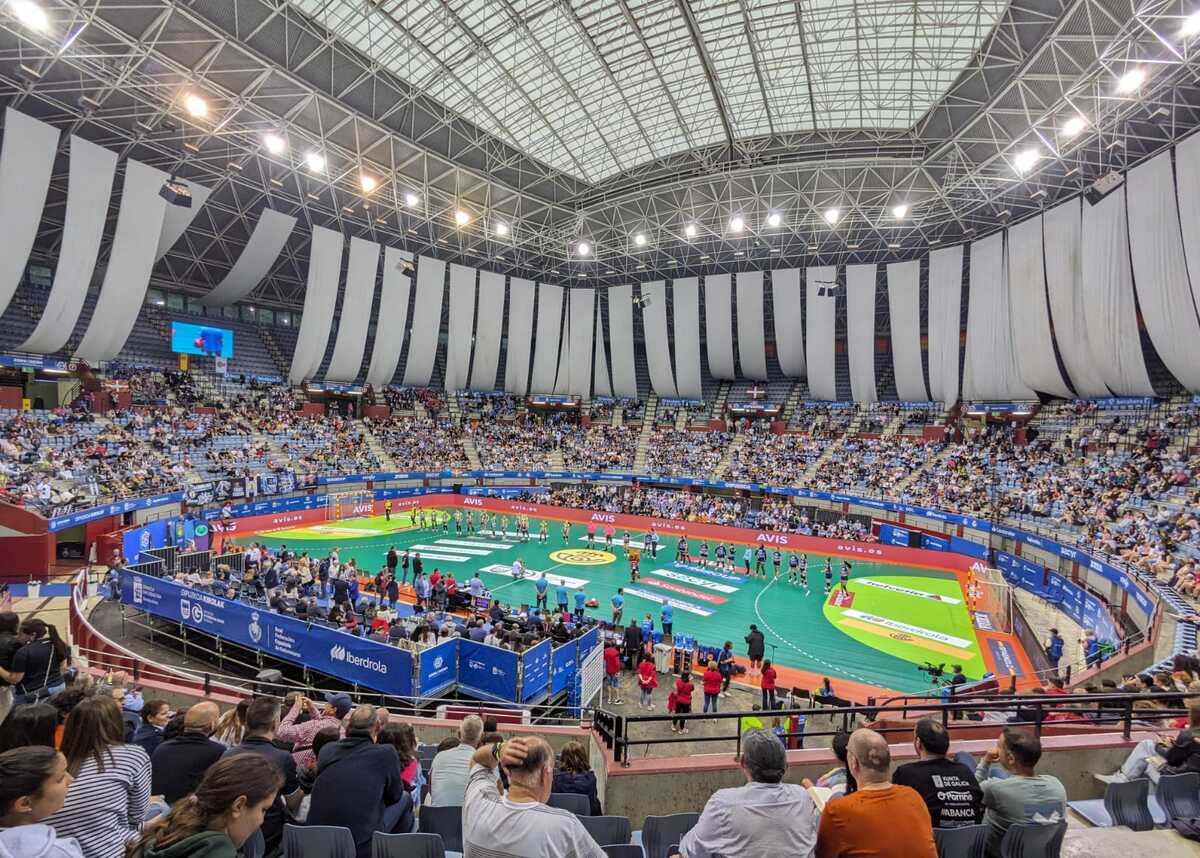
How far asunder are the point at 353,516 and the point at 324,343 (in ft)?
45.0

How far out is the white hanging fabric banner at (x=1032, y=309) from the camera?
109 feet

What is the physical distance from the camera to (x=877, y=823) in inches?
112

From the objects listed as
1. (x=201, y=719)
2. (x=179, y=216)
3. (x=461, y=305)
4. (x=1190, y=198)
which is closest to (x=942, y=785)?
(x=201, y=719)

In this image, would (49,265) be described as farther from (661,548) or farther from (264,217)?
(661,548)

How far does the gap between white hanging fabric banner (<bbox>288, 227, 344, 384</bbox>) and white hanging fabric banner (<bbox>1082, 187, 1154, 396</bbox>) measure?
43.8 meters

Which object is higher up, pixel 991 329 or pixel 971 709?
pixel 991 329

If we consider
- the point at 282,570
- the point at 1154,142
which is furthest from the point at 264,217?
the point at 1154,142

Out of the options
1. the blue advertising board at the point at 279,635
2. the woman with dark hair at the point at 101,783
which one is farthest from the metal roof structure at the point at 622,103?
the woman with dark hair at the point at 101,783

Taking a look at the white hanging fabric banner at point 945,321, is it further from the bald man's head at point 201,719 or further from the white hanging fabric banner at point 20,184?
the white hanging fabric banner at point 20,184

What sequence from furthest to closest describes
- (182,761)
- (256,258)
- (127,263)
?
1. (256,258)
2. (127,263)
3. (182,761)

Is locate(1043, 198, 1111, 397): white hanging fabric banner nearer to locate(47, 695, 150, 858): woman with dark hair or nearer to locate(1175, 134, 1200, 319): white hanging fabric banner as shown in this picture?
locate(1175, 134, 1200, 319): white hanging fabric banner

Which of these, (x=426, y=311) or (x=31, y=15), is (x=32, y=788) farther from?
(x=426, y=311)

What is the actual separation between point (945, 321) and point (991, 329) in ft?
11.3

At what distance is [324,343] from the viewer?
142 ft
